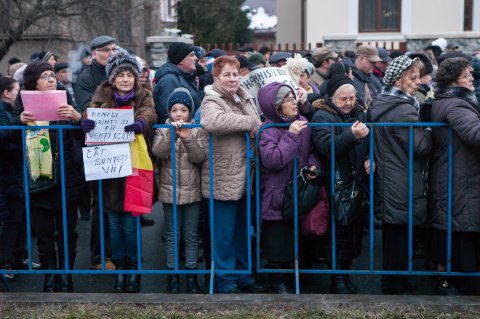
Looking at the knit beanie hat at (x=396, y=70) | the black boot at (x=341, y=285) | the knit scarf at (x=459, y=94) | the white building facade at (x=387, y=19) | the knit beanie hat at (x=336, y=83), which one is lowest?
the black boot at (x=341, y=285)

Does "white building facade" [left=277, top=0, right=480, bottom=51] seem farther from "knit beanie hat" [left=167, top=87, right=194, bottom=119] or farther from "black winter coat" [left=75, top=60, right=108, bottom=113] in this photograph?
"knit beanie hat" [left=167, top=87, right=194, bottom=119]

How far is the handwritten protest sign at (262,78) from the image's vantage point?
18.8 feet

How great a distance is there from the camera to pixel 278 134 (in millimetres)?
5160

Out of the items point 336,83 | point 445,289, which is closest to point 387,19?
point 336,83

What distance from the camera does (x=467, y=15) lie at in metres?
21.3

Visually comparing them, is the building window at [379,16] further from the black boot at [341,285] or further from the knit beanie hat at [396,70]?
the black boot at [341,285]

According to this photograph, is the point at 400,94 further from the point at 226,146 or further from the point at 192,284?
the point at 192,284

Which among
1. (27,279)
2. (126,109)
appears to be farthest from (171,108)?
(27,279)

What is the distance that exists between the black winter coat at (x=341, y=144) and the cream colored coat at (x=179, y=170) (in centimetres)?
92

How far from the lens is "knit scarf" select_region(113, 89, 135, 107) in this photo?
529 centimetres

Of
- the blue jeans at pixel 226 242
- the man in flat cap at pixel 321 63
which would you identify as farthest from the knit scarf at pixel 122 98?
the man in flat cap at pixel 321 63

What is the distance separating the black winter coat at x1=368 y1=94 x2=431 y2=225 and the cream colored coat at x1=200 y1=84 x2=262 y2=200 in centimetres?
99

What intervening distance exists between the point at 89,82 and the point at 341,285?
2940mm

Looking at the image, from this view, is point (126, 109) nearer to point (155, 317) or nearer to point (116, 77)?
point (116, 77)
